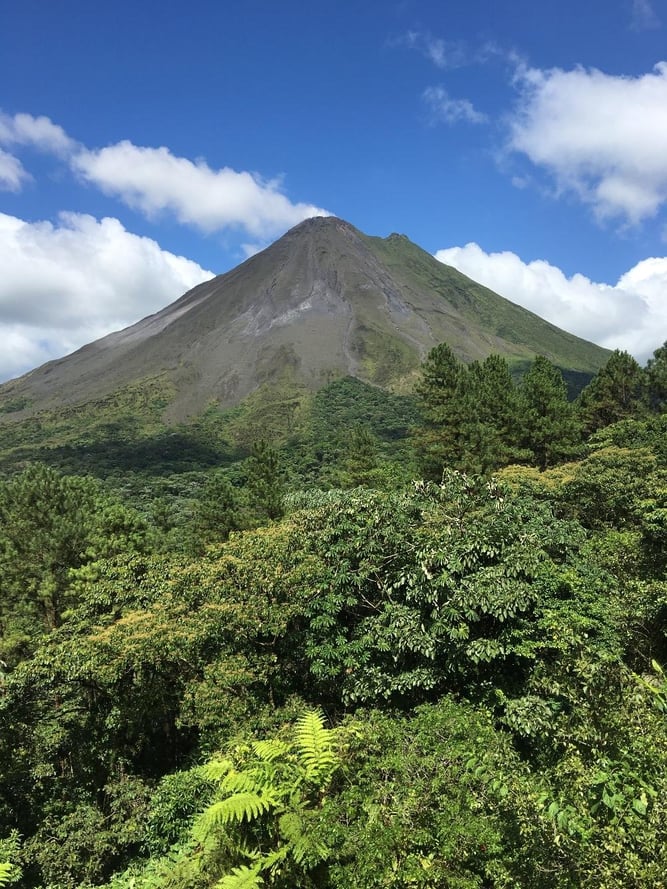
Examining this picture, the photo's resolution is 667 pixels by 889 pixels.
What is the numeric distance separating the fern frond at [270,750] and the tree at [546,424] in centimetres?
3157

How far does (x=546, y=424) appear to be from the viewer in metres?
35.0

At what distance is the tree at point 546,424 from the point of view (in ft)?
114

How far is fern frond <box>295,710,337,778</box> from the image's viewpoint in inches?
228

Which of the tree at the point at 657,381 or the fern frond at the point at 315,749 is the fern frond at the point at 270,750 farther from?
the tree at the point at 657,381

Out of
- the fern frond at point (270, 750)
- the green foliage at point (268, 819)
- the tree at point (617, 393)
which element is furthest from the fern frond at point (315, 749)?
the tree at point (617, 393)

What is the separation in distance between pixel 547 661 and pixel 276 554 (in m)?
6.44

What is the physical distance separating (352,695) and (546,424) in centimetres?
2973

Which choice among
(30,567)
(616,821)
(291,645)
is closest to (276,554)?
(291,645)

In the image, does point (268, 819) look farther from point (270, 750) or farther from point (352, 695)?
point (352, 695)

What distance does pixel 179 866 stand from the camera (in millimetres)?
5871

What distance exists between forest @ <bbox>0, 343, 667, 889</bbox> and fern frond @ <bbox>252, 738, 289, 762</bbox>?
0.13 ft

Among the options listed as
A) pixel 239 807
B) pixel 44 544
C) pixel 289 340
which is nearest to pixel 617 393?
pixel 44 544

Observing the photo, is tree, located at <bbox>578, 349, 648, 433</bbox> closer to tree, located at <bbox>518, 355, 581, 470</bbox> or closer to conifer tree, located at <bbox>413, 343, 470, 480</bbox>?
tree, located at <bbox>518, 355, 581, 470</bbox>

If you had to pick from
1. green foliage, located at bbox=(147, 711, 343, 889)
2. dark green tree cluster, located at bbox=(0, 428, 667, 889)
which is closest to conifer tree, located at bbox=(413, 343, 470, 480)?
dark green tree cluster, located at bbox=(0, 428, 667, 889)
